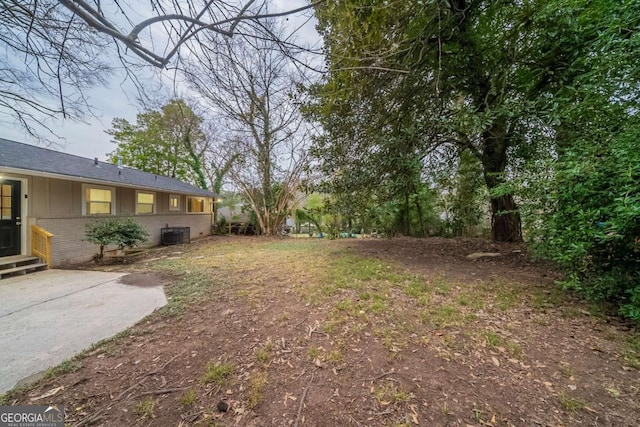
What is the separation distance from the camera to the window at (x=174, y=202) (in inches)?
437

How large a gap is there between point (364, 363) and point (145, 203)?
426 inches

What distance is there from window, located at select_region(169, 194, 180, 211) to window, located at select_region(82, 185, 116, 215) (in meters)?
3.13

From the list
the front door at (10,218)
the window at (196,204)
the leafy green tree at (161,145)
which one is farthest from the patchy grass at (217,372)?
the leafy green tree at (161,145)

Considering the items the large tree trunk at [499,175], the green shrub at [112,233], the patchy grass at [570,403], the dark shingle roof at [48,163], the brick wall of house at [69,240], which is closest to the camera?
the patchy grass at [570,403]

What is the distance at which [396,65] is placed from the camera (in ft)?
14.3

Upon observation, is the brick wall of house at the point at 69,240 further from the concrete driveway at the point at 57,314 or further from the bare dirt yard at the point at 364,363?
the bare dirt yard at the point at 364,363

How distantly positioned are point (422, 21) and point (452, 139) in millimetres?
2532

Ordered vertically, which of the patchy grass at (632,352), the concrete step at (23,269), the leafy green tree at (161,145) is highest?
the leafy green tree at (161,145)

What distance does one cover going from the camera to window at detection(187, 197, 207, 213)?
12742 millimetres

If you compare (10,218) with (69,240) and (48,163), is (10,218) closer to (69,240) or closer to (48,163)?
(69,240)

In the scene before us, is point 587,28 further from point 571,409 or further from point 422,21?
point 571,409

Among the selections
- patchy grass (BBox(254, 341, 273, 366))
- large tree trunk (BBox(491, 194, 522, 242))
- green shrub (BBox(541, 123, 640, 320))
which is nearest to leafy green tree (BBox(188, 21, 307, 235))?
large tree trunk (BBox(491, 194, 522, 242))

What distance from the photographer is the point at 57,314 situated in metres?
3.24

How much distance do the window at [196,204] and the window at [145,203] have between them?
273 cm
